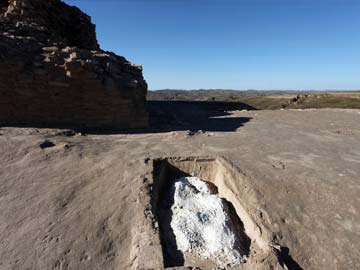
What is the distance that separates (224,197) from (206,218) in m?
0.78

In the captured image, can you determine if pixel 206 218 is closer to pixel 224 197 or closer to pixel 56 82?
pixel 224 197

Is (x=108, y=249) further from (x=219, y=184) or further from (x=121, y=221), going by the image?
(x=219, y=184)

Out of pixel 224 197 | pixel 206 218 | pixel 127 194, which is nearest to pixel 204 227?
pixel 206 218

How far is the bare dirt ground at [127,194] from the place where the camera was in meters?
3.71

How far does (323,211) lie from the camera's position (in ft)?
14.5

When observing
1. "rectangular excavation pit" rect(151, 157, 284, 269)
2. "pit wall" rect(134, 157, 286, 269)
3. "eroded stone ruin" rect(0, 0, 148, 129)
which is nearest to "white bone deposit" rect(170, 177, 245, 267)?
"rectangular excavation pit" rect(151, 157, 284, 269)

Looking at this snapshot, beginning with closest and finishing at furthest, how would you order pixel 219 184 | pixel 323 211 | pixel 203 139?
pixel 323 211 → pixel 219 184 → pixel 203 139

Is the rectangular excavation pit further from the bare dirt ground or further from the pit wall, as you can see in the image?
the bare dirt ground

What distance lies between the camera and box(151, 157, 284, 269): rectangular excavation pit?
3695 mm

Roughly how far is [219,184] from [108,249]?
225 centimetres

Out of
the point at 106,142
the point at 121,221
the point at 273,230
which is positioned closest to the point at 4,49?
the point at 106,142

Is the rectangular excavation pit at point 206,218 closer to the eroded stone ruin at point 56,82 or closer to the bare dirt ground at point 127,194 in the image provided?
the bare dirt ground at point 127,194

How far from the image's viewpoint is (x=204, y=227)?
4.19 m

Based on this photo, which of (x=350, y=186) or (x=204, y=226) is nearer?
(x=204, y=226)
